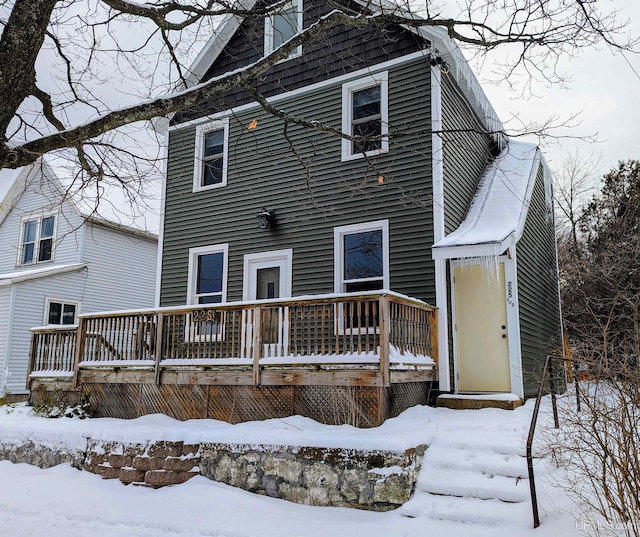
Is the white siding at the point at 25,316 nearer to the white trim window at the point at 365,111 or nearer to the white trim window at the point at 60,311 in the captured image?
the white trim window at the point at 60,311

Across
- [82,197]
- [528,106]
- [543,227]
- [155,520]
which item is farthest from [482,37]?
[543,227]

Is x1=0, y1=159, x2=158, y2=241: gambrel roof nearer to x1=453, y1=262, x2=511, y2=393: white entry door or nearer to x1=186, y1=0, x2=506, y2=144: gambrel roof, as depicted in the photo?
x1=186, y1=0, x2=506, y2=144: gambrel roof

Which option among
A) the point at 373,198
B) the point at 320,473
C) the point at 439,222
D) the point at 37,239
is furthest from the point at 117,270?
the point at 320,473

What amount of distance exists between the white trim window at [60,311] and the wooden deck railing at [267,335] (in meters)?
6.85

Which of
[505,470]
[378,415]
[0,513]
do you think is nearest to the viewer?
[505,470]

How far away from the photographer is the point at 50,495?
668cm

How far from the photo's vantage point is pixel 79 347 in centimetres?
891

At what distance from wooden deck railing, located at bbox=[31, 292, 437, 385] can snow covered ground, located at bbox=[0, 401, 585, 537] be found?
0.84m

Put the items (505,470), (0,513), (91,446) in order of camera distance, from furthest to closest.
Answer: (91,446) < (0,513) < (505,470)

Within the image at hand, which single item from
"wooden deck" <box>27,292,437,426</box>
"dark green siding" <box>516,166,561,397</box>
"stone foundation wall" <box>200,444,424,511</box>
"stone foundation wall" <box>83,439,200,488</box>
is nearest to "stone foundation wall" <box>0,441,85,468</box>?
"stone foundation wall" <box>83,439,200,488</box>

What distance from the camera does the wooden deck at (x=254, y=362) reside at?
6.84 metres

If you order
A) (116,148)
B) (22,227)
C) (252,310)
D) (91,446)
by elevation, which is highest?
(22,227)

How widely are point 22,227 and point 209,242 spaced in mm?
9725

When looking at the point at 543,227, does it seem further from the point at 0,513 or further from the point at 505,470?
the point at 0,513
